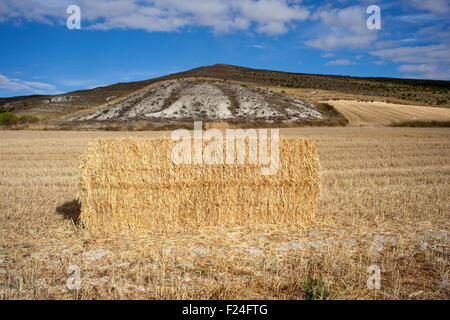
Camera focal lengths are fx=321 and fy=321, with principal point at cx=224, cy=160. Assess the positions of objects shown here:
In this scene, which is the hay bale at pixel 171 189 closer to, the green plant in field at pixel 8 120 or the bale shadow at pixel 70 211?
the bale shadow at pixel 70 211

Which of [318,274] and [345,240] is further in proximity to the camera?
[345,240]

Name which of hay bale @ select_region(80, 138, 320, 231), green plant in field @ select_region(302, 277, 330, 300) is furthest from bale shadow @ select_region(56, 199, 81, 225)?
green plant in field @ select_region(302, 277, 330, 300)

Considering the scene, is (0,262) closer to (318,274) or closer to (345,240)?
(318,274)

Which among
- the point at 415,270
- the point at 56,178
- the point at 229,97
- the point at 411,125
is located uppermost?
the point at 229,97

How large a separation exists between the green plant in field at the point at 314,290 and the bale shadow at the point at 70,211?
4263mm

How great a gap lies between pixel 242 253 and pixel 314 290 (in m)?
1.41

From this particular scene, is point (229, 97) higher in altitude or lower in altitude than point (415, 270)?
higher

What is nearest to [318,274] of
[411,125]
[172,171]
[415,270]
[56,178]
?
[415,270]

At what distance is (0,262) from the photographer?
4.30 meters

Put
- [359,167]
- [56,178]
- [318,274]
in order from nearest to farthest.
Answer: [318,274], [56,178], [359,167]

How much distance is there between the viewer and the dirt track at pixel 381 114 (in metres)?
33.9
